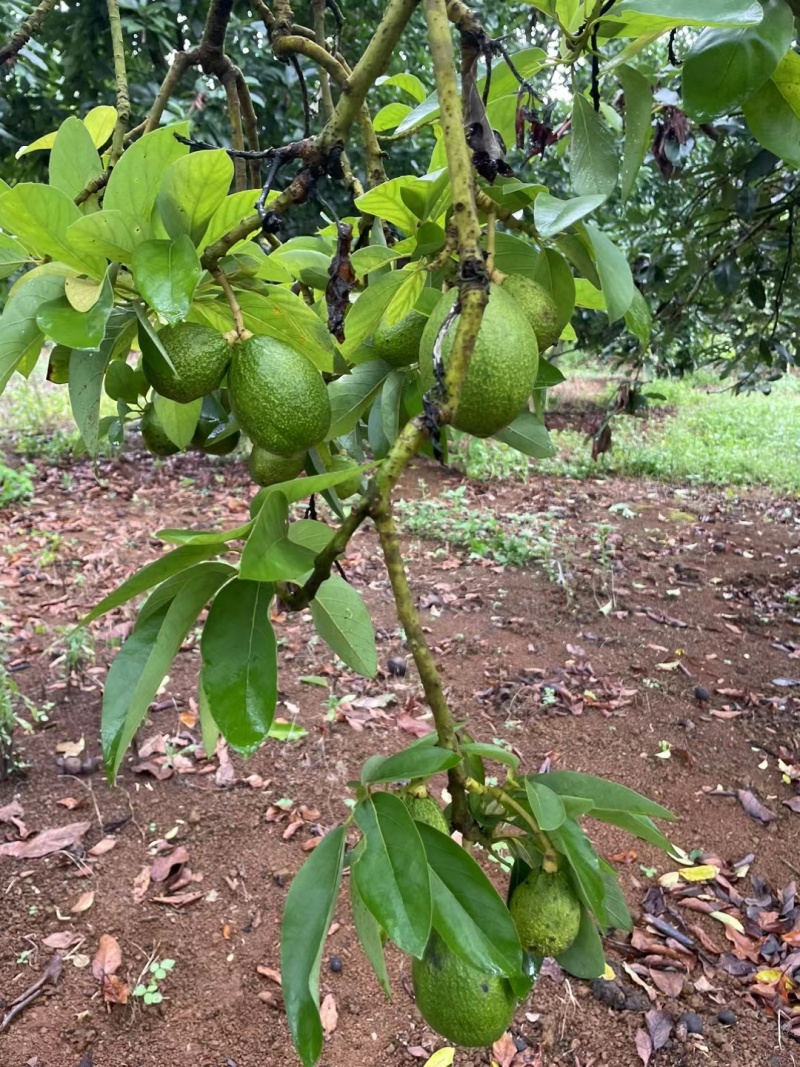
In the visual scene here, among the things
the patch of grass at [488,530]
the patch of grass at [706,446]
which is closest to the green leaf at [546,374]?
the patch of grass at [488,530]

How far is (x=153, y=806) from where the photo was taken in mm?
2721

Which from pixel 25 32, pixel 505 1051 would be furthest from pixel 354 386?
pixel 505 1051

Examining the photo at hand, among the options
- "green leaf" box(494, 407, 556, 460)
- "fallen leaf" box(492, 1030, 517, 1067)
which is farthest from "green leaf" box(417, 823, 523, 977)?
"fallen leaf" box(492, 1030, 517, 1067)

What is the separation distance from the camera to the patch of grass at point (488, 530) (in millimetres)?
4945

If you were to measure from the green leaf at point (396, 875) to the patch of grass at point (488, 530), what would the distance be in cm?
398

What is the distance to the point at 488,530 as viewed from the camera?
540 cm

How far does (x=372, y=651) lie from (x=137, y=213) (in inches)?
18.7

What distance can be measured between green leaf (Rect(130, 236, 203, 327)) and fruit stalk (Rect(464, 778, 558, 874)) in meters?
0.48

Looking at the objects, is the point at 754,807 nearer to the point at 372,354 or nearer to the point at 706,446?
the point at 372,354

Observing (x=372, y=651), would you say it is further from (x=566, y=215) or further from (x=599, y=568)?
(x=599, y=568)

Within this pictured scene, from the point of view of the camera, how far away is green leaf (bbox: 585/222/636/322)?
2.29ft

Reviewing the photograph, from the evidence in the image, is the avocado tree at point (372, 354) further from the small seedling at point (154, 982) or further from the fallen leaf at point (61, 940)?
the fallen leaf at point (61, 940)

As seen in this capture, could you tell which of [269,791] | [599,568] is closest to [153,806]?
[269,791]

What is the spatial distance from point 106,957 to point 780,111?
2450 mm
